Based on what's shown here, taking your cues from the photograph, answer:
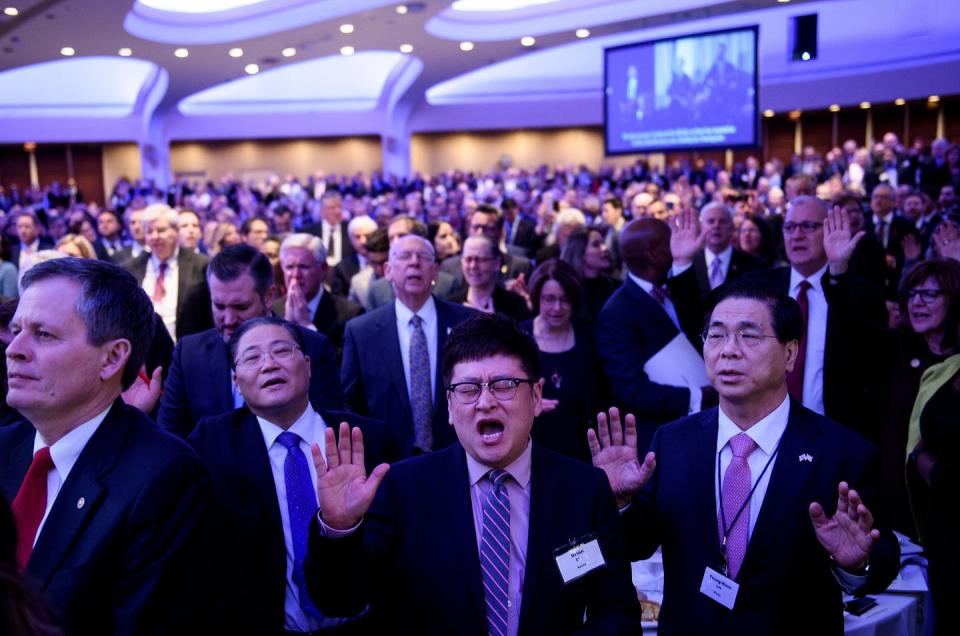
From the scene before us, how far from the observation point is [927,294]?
3838 millimetres

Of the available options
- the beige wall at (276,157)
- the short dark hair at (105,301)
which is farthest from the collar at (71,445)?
the beige wall at (276,157)

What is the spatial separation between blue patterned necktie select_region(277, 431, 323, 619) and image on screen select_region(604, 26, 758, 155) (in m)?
12.0

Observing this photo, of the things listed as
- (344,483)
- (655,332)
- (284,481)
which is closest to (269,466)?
(284,481)

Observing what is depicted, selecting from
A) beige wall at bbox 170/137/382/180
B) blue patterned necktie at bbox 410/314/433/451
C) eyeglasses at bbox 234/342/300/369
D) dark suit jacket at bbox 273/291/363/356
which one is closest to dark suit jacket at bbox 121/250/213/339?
dark suit jacket at bbox 273/291/363/356

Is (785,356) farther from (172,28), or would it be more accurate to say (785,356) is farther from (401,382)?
(172,28)

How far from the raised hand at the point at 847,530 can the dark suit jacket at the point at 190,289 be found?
3.32 meters

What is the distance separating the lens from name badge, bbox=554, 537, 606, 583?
1987 millimetres

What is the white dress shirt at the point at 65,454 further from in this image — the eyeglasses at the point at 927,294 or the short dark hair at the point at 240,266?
the eyeglasses at the point at 927,294

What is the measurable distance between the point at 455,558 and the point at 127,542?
69 cm

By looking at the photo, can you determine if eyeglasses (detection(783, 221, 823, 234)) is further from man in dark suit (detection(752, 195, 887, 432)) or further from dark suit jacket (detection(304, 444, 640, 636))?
dark suit jacket (detection(304, 444, 640, 636))

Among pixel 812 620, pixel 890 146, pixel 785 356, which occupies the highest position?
pixel 890 146

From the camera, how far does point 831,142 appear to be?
2412cm

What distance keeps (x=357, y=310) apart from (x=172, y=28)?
48.3ft

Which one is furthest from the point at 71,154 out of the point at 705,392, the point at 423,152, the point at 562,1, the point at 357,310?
the point at 705,392
